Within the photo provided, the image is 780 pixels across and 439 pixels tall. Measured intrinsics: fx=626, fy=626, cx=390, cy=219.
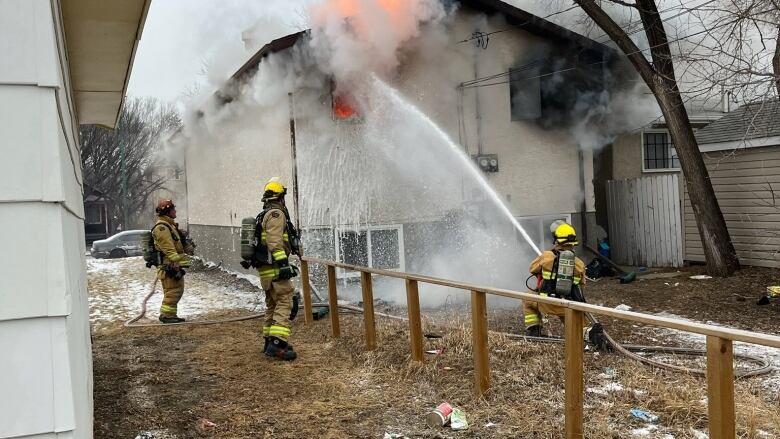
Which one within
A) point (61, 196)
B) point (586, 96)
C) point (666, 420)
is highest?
point (586, 96)

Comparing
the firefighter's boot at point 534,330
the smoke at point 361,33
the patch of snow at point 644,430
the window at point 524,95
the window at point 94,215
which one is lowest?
the patch of snow at point 644,430

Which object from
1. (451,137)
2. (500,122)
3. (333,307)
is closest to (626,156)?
(500,122)

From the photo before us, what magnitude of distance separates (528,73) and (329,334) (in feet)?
24.8

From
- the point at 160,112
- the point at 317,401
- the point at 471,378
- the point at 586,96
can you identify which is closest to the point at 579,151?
the point at 586,96

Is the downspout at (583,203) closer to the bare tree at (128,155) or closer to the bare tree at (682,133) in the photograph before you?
the bare tree at (682,133)

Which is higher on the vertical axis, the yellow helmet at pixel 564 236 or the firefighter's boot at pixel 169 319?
Answer: the yellow helmet at pixel 564 236

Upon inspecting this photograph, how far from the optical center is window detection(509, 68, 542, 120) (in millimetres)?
12586

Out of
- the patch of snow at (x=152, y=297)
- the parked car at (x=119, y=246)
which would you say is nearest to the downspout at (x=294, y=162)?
the patch of snow at (x=152, y=297)

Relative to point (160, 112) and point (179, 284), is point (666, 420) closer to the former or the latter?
point (179, 284)

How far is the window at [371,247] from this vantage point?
425 inches

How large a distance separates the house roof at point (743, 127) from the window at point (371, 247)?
6561 millimetres

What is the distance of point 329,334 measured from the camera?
25.0ft

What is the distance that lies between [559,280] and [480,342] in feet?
6.17

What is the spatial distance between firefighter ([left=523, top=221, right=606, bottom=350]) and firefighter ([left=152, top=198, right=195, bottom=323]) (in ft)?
15.7
